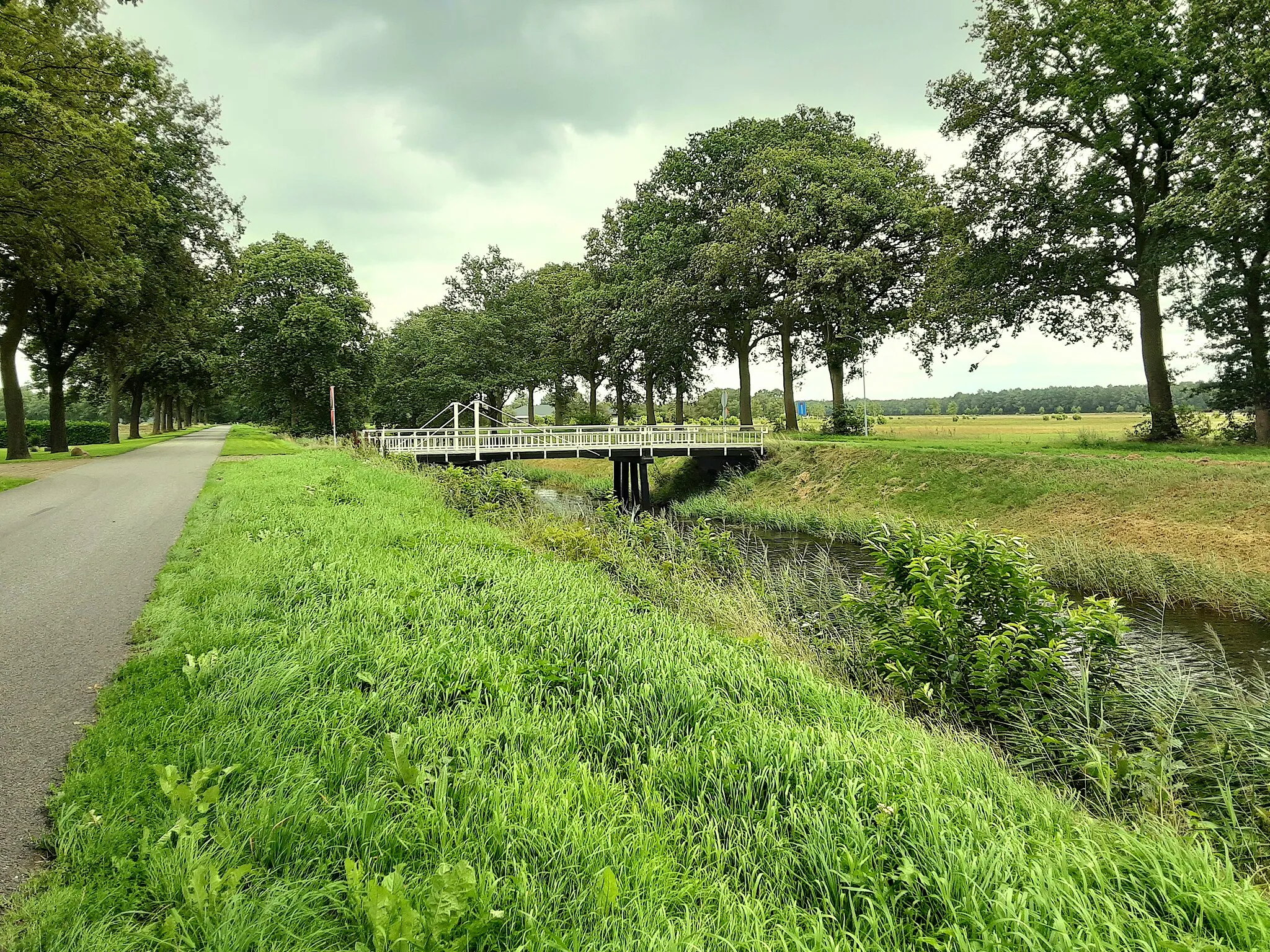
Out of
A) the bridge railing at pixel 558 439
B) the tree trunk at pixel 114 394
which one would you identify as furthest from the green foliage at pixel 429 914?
the tree trunk at pixel 114 394

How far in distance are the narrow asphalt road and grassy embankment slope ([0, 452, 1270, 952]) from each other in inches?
7.0

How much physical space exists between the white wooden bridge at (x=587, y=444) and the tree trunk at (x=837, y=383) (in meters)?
4.87

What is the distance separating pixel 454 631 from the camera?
16.1 ft

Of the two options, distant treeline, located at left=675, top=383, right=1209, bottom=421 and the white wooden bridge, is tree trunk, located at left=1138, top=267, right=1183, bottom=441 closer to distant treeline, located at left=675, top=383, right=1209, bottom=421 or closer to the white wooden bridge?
the white wooden bridge

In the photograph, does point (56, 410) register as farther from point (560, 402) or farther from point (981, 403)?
point (981, 403)

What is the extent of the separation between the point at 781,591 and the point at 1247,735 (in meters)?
5.45

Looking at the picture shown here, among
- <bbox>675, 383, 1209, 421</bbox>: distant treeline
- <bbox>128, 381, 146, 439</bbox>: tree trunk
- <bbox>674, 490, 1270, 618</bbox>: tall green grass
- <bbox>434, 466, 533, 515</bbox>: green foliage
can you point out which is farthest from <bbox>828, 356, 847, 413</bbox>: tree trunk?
<bbox>128, 381, 146, 439</bbox>: tree trunk

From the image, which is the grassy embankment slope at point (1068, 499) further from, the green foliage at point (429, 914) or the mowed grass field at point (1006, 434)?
the green foliage at point (429, 914)

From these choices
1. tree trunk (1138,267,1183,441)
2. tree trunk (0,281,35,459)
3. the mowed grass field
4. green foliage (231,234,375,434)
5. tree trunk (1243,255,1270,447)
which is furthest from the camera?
green foliage (231,234,375,434)

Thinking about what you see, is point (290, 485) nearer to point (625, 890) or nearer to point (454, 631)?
point (454, 631)

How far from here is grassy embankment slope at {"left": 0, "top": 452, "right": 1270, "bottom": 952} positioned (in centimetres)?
211

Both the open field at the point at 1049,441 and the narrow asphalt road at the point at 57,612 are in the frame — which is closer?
the narrow asphalt road at the point at 57,612

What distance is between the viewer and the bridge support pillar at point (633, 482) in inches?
1137

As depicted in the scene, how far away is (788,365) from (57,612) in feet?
94.2
